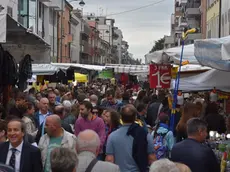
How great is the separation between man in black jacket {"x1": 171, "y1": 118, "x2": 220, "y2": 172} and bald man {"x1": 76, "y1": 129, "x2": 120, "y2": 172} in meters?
1.28

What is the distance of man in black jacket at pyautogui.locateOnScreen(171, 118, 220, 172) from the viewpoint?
→ 22.7 feet

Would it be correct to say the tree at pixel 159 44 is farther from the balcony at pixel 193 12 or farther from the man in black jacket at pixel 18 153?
the man in black jacket at pixel 18 153

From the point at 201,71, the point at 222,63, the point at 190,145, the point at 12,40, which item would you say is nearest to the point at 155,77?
the point at 201,71

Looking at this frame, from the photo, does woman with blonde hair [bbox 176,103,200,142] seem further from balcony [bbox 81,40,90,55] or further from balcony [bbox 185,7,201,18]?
balcony [bbox 81,40,90,55]

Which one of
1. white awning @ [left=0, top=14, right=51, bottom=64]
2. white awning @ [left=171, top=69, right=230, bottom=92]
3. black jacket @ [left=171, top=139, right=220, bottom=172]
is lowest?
black jacket @ [left=171, top=139, right=220, bottom=172]

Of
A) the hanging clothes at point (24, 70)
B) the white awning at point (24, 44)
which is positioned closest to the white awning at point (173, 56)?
the white awning at point (24, 44)

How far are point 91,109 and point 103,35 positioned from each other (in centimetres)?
15386

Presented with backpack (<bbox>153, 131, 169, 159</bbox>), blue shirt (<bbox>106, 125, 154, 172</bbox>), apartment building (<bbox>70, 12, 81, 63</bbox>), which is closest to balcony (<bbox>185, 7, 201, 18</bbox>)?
apartment building (<bbox>70, 12, 81, 63</bbox>)

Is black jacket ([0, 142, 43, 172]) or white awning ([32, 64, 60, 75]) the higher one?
white awning ([32, 64, 60, 75])

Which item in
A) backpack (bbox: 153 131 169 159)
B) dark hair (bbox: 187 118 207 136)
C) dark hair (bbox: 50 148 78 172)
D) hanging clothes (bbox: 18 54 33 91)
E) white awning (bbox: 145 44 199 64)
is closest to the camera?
dark hair (bbox: 50 148 78 172)

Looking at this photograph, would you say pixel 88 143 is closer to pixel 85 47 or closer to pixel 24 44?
pixel 24 44

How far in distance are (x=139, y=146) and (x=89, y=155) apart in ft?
6.19

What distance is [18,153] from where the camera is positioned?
6969mm

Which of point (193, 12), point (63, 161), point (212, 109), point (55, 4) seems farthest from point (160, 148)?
point (193, 12)
